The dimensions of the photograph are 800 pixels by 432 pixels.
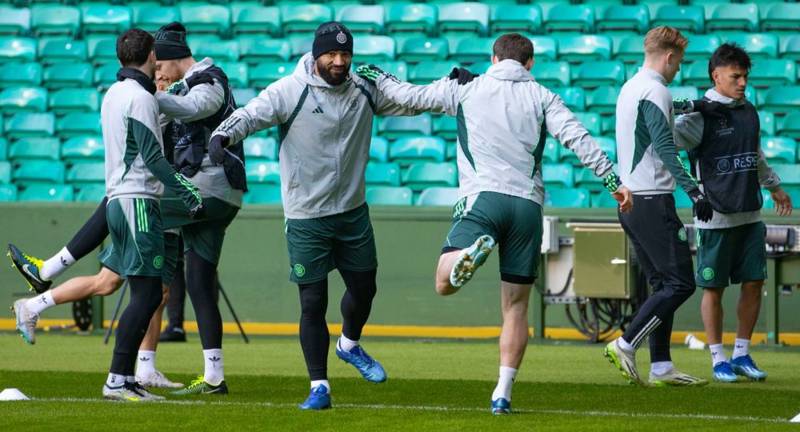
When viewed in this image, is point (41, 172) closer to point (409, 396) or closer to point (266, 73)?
point (266, 73)

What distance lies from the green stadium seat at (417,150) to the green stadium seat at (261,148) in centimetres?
133

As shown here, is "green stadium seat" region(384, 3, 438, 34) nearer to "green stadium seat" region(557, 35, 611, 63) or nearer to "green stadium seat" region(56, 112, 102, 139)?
"green stadium seat" region(557, 35, 611, 63)

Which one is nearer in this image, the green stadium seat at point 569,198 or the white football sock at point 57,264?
the white football sock at point 57,264

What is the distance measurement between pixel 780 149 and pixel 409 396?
7944 mm

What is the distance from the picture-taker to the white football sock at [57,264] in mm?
8633

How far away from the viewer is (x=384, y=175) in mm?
15000

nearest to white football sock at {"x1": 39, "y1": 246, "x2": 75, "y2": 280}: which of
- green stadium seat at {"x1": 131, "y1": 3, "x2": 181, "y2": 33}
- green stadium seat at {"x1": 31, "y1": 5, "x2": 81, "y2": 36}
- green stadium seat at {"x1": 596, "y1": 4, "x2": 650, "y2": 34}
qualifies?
green stadium seat at {"x1": 131, "y1": 3, "x2": 181, "y2": 33}

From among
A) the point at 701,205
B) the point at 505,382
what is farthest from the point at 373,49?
the point at 505,382

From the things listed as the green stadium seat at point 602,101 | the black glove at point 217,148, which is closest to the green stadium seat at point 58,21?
the green stadium seat at point 602,101

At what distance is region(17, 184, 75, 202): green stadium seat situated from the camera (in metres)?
15.4

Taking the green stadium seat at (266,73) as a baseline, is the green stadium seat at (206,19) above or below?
above

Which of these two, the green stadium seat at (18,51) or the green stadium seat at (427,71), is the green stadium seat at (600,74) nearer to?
Answer: the green stadium seat at (427,71)

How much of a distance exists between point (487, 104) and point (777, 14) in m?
10.5

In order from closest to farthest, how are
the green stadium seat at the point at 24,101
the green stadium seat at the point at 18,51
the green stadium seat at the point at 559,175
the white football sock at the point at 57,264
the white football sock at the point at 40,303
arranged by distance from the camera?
the white football sock at the point at 40,303 → the white football sock at the point at 57,264 → the green stadium seat at the point at 559,175 → the green stadium seat at the point at 24,101 → the green stadium seat at the point at 18,51
